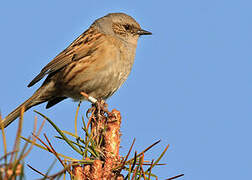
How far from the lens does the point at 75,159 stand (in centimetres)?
270

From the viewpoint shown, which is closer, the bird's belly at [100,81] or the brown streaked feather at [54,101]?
the bird's belly at [100,81]

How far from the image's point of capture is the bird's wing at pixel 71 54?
19.1 ft

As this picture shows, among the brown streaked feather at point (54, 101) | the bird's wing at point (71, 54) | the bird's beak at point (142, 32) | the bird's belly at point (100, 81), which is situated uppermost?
the bird's beak at point (142, 32)

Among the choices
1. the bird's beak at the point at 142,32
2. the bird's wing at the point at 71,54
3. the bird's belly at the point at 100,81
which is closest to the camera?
the bird's belly at the point at 100,81

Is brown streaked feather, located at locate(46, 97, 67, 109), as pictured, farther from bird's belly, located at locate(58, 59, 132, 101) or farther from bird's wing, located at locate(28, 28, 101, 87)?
bird's wing, located at locate(28, 28, 101, 87)

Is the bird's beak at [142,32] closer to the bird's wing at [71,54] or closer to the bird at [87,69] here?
the bird at [87,69]

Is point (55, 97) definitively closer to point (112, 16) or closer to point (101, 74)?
point (101, 74)

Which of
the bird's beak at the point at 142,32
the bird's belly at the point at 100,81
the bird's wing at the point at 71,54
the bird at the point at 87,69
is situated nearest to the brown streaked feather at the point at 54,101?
the bird at the point at 87,69

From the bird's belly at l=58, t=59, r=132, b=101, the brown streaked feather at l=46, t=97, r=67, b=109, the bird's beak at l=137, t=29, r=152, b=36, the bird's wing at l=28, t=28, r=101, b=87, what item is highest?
the bird's beak at l=137, t=29, r=152, b=36

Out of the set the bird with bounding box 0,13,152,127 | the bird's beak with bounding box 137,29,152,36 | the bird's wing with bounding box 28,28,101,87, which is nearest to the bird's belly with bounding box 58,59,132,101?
the bird with bounding box 0,13,152,127

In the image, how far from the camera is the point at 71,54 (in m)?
6.07

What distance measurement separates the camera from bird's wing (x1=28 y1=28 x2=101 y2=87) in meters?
5.83

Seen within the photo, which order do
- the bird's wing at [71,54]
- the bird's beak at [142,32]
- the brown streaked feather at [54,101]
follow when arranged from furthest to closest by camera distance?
the bird's beak at [142,32], the brown streaked feather at [54,101], the bird's wing at [71,54]

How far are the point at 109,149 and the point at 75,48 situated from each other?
135 inches
